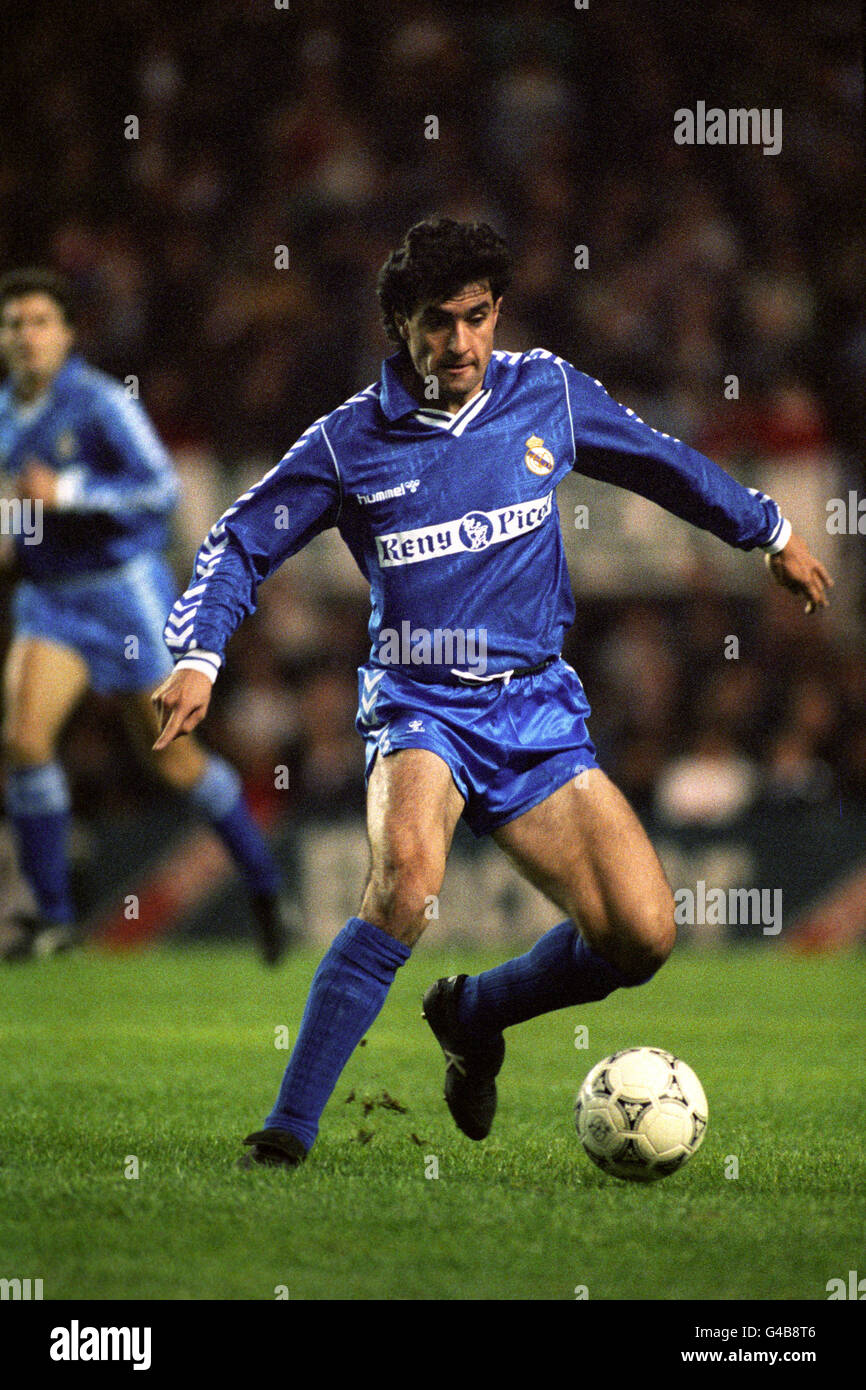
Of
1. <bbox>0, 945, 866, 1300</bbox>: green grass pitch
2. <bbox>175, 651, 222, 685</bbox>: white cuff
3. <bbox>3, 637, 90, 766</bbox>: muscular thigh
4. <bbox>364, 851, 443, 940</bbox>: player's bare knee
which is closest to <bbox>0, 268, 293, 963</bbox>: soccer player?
<bbox>3, 637, 90, 766</bbox>: muscular thigh

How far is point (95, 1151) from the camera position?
14.4ft

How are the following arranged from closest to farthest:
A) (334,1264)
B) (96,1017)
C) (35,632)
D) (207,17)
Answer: (334,1264) → (96,1017) → (35,632) → (207,17)

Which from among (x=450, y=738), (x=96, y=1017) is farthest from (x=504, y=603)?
(x=96, y=1017)

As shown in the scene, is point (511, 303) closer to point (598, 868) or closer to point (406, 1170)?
point (598, 868)

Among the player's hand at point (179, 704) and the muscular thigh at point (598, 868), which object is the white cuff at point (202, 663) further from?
the muscular thigh at point (598, 868)

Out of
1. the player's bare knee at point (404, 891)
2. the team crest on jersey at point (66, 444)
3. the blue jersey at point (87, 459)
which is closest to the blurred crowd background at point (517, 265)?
the blue jersey at point (87, 459)

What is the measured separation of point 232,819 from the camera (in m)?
8.18

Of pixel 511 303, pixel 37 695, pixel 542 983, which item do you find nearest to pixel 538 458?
pixel 542 983

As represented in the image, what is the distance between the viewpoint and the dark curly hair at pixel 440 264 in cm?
421

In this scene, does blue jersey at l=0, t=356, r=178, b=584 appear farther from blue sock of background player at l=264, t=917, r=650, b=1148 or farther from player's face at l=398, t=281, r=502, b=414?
blue sock of background player at l=264, t=917, r=650, b=1148

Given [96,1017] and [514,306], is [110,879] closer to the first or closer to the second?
[96,1017]

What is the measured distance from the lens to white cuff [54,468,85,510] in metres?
7.70

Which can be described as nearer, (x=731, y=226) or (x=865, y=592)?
(x=865, y=592)

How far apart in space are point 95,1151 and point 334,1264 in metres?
1.32
